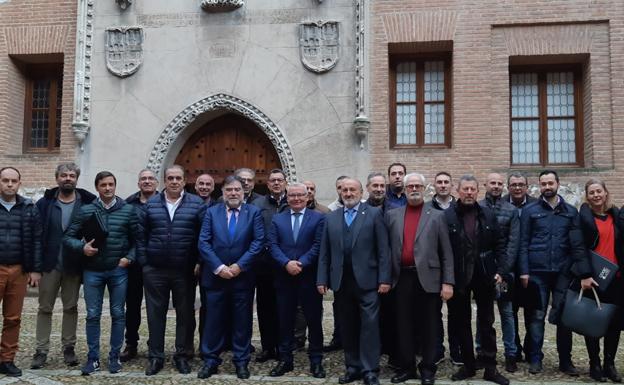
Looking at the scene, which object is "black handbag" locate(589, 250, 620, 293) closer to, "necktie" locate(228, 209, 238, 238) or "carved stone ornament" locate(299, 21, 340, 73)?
"necktie" locate(228, 209, 238, 238)

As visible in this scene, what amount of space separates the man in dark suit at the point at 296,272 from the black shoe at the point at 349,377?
0.29m

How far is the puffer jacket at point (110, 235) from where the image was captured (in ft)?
19.6

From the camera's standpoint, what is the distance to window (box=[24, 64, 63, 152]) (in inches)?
491

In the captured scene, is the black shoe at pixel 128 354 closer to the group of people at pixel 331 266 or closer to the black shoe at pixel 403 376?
the group of people at pixel 331 266

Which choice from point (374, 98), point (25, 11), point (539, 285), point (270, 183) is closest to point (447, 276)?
point (539, 285)

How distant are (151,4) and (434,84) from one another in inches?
224

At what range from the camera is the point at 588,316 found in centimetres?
568

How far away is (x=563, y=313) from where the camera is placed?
19.1 ft

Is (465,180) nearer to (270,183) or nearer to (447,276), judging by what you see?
(447,276)

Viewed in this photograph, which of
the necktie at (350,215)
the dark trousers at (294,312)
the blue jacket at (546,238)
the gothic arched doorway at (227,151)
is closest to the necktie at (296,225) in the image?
the dark trousers at (294,312)

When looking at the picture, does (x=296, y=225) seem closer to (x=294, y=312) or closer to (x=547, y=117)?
(x=294, y=312)

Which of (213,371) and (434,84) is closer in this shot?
(213,371)

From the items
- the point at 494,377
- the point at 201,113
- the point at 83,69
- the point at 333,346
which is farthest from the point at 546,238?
the point at 83,69

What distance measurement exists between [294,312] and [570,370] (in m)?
2.77
